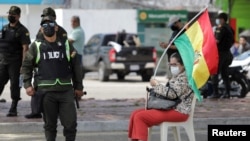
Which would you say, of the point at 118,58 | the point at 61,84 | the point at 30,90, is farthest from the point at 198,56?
the point at 118,58

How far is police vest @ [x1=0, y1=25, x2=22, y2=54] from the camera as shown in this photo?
1207 centimetres

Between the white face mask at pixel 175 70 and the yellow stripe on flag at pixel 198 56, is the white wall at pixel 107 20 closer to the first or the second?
the yellow stripe on flag at pixel 198 56

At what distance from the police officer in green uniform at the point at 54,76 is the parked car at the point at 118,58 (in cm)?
1671

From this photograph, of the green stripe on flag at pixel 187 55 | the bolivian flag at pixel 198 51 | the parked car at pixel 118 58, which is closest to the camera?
the green stripe on flag at pixel 187 55

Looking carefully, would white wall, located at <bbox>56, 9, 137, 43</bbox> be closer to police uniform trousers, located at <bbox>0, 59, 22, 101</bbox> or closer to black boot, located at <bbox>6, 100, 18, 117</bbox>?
black boot, located at <bbox>6, 100, 18, 117</bbox>

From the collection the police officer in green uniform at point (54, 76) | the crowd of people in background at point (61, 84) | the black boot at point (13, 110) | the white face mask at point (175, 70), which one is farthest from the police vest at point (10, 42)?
the white face mask at point (175, 70)

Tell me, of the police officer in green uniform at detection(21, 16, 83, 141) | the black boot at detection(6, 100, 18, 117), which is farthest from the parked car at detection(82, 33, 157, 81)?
the police officer in green uniform at detection(21, 16, 83, 141)

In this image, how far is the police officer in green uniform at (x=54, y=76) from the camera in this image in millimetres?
8891

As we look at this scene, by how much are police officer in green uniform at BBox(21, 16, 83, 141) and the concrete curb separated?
2568mm

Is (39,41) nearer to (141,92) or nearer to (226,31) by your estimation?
(226,31)

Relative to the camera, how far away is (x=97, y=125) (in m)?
11.8

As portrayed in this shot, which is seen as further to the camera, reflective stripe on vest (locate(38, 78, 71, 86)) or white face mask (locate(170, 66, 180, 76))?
white face mask (locate(170, 66, 180, 76))

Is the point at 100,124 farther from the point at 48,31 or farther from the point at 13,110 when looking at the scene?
the point at 48,31

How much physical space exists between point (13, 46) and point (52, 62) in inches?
135
